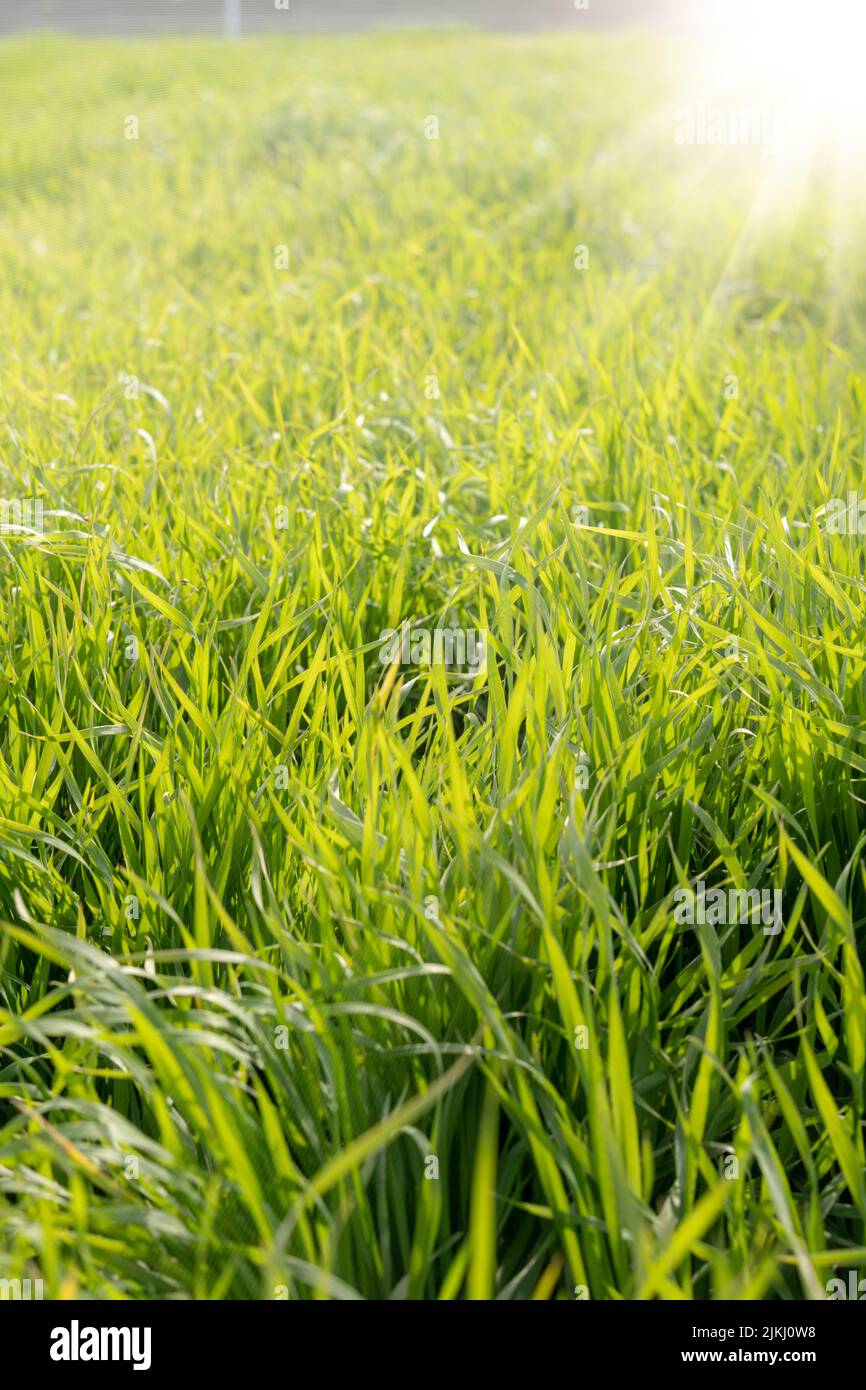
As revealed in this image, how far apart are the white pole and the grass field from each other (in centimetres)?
1340

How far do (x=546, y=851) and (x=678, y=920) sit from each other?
17 cm

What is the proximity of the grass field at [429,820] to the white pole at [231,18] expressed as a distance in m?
13.4

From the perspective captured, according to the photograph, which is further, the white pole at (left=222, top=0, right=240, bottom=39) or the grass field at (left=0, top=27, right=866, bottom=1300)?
the white pole at (left=222, top=0, right=240, bottom=39)

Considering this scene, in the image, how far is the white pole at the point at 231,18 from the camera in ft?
48.6

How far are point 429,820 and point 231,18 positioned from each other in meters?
16.5

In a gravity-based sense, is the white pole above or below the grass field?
above

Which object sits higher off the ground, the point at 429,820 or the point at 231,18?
the point at 231,18

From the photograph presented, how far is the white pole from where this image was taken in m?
14.8

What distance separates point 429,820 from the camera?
4.39 ft

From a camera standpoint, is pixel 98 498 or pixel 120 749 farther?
pixel 98 498

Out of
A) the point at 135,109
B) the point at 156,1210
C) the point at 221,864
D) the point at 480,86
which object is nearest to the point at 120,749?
the point at 221,864

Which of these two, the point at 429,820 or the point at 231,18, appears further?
the point at 231,18

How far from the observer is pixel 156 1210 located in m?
0.99
